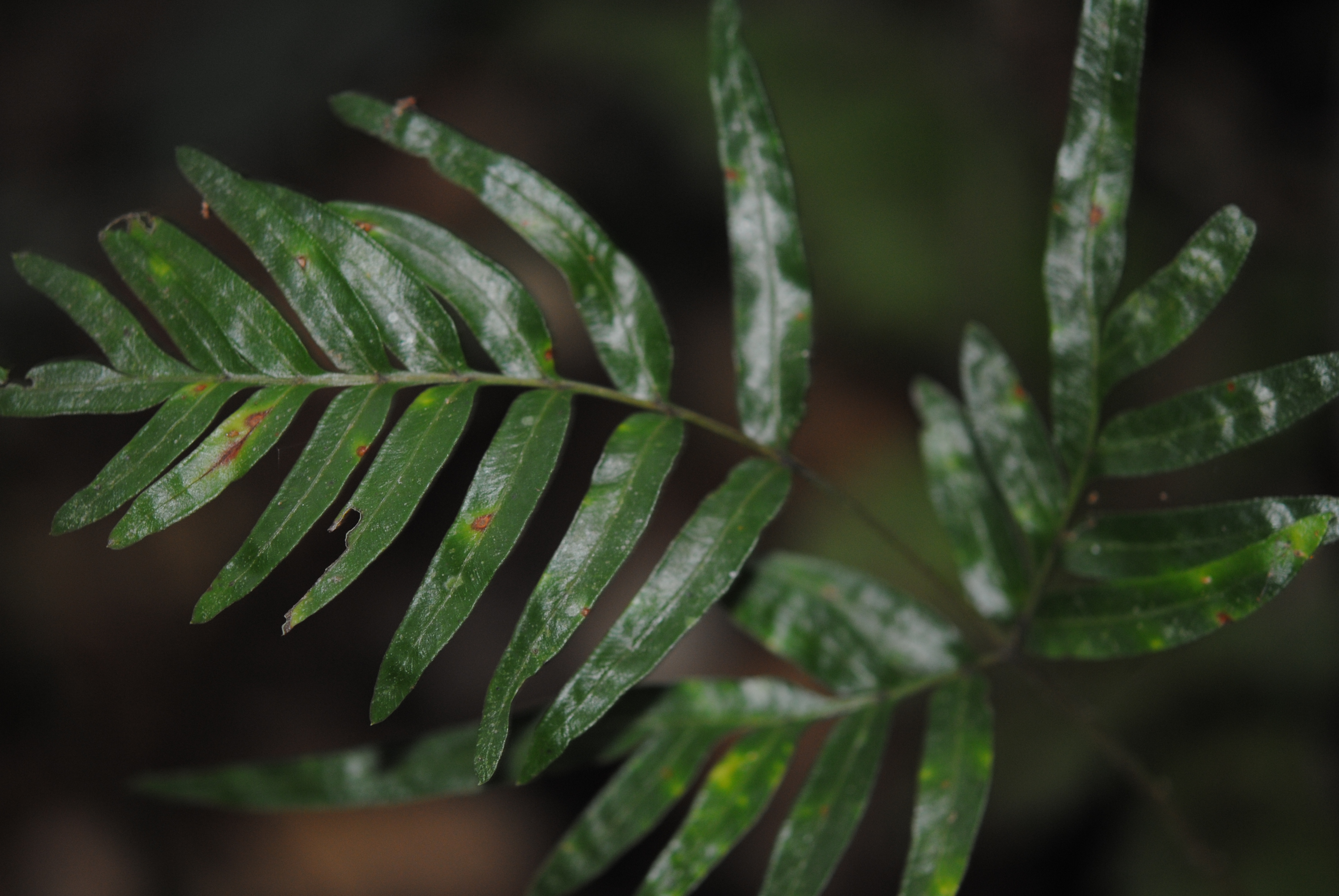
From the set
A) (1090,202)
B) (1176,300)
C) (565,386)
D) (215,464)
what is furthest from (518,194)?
(1176,300)

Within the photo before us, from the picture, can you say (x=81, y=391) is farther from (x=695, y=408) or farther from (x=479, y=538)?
(x=695, y=408)

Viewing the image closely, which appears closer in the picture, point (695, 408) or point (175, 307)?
point (175, 307)

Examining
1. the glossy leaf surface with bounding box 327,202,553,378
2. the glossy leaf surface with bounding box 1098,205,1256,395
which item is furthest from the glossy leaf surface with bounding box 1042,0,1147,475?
the glossy leaf surface with bounding box 327,202,553,378

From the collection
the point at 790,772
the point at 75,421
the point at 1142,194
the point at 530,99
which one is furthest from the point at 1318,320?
the point at 75,421

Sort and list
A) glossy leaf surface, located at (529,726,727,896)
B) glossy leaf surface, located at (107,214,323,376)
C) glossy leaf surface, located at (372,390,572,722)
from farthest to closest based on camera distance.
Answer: glossy leaf surface, located at (529,726,727,896), glossy leaf surface, located at (107,214,323,376), glossy leaf surface, located at (372,390,572,722)

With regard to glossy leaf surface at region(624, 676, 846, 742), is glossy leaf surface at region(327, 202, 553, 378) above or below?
above

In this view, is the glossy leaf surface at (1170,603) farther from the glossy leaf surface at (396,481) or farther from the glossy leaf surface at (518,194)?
the glossy leaf surface at (396,481)

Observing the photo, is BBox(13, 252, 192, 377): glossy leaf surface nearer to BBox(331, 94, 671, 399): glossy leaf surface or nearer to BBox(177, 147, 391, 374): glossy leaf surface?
BBox(177, 147, 391, 374): glossy leaf surface
